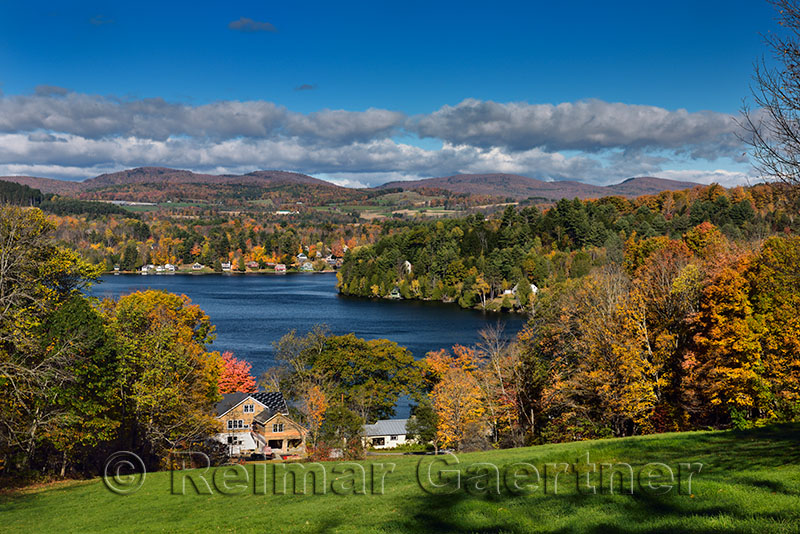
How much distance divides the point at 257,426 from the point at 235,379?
618 cm

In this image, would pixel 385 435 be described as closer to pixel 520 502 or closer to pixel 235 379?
pixel 235 379

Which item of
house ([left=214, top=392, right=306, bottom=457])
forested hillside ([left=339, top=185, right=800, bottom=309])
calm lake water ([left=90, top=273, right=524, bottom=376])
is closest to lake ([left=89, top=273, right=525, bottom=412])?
calm lake water ([left=90, top=273, right=524, bottom=376])

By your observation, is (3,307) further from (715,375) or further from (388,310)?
(388,310)

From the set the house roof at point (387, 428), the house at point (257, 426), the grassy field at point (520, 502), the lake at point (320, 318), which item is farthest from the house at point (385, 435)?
the grassy field at point (520, 502)

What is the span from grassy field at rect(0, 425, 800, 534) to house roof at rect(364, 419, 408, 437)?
2850 cm

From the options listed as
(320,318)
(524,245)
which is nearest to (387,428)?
(320,318)

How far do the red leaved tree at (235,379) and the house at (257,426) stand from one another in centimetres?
298

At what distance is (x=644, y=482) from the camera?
Answer: 36.2ft

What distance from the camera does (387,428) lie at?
46.2 m

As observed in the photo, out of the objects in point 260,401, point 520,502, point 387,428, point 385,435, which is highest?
point 520,502

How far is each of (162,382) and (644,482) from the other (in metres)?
23.9

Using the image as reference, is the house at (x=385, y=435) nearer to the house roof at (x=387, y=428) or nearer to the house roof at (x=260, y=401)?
the house roof at (x=387, y=428)

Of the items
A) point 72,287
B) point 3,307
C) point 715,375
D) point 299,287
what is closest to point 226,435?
point 72,287

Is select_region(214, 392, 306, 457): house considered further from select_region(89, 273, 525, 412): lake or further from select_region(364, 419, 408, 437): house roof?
select_region(89, 273, 525, 412): lake
